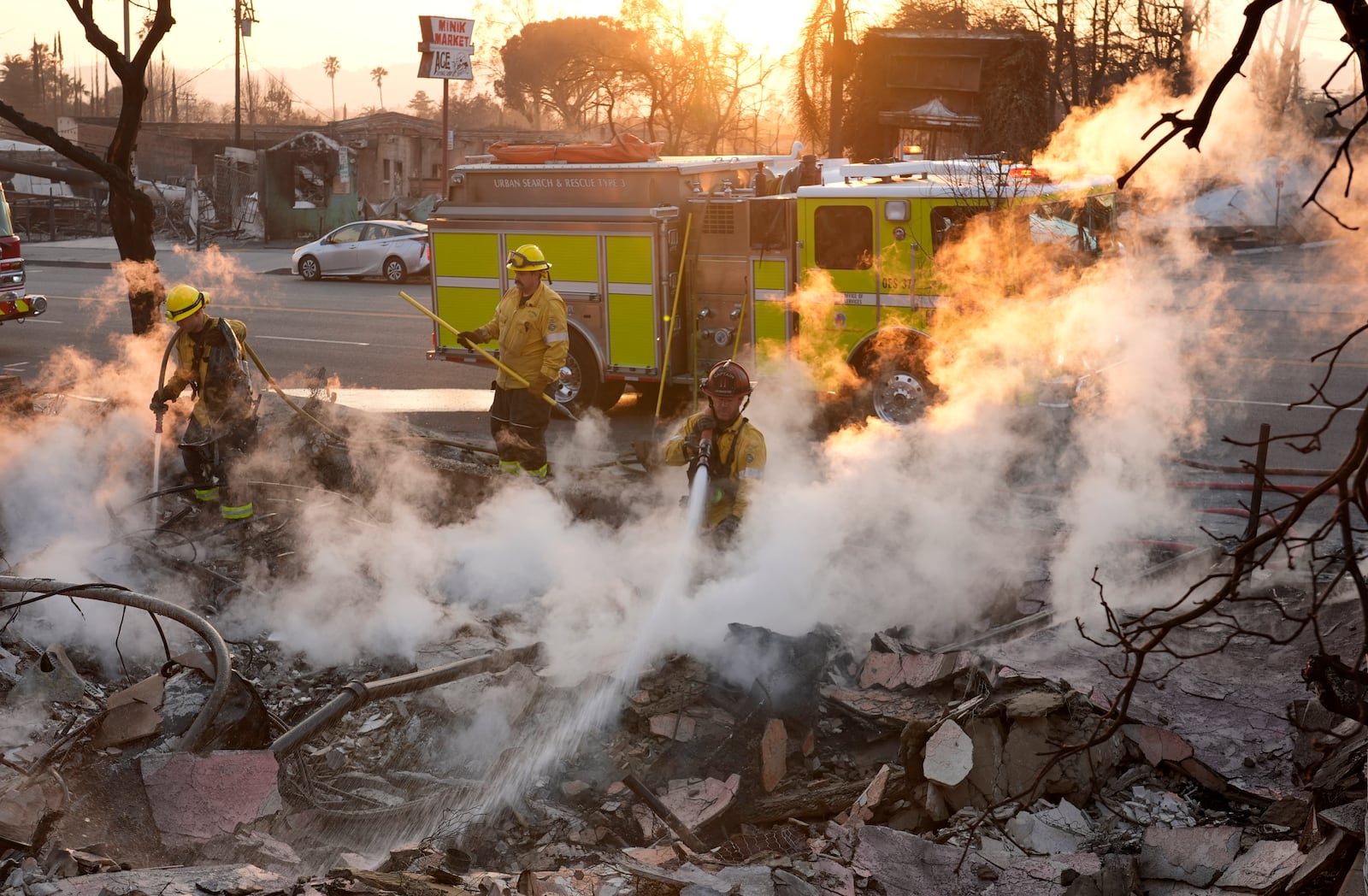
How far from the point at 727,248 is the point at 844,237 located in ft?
3.66

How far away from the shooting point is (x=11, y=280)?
49.4 feet

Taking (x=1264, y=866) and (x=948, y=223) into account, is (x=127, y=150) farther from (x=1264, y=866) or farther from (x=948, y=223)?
(x=1264, y=866)

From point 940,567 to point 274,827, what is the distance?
153 inches

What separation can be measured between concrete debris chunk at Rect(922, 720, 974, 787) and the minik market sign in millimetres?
19258

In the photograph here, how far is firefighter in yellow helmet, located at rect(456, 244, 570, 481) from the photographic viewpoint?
346 inches

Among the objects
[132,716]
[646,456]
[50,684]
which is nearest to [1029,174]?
[646,456]

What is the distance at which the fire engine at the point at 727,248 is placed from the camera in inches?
389

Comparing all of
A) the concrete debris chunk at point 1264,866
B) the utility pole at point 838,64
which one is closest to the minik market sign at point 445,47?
the utility pole at point 838,64

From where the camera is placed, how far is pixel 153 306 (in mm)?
10352

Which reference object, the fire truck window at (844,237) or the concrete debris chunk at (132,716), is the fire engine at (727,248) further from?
the concrete debris chunk at (132,716)

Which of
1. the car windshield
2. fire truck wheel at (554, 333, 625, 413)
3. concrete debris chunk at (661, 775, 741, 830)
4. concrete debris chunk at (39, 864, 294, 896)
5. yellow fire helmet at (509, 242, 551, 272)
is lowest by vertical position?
concrete debris chunk at (661, 775, 741, 830)

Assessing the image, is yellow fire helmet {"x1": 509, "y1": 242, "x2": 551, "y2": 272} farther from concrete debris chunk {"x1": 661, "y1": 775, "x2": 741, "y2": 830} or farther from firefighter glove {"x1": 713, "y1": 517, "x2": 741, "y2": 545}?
concrete debris chunk {"x1": 661, "y1": 775, "x2": 741, "y2": 830}

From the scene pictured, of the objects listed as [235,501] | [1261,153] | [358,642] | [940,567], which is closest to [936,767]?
[940,567]

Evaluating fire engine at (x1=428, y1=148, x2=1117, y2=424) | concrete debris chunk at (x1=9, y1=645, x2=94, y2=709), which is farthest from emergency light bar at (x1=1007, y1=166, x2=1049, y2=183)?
concrete debris chunk at (x1=9, y1=645, x2=94, y2=709)
